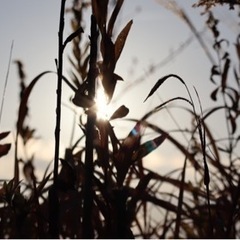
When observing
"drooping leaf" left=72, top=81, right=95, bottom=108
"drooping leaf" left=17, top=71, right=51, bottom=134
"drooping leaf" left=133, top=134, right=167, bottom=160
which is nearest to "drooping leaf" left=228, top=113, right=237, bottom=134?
"drooping leaf" left=17, top=71, right=51, bottom=134

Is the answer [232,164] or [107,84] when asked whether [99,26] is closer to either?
[107,84]

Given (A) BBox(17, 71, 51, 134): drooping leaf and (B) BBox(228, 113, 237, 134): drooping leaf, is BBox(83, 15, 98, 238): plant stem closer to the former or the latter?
(A) BBox(17, 71, 51, 134): drooping leaf

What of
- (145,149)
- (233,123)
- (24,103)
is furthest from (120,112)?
(233,123)

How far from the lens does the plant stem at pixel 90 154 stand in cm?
93

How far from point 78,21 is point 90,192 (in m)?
1.00

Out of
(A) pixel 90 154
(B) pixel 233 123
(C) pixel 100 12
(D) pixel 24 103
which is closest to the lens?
(A) pixel 90 154

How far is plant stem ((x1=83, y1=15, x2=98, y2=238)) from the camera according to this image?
925 millimetres

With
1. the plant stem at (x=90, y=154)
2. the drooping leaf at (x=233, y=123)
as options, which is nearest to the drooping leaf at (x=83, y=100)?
the plant stem at (x=90, y=154)

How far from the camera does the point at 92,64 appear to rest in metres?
0.99

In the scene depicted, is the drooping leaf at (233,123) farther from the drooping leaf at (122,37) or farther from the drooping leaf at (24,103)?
the drooping leaf at (122,37)

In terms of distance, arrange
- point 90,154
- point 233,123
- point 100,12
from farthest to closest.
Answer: point 233,123 < point 100,12 < point 90,154

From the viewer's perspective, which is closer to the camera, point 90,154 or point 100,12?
point 90,154

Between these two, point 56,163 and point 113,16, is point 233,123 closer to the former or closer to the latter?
point 113,16

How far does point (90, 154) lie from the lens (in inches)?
37.1
